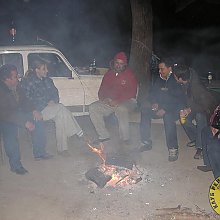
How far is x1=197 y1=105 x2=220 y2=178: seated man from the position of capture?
502 centimetres

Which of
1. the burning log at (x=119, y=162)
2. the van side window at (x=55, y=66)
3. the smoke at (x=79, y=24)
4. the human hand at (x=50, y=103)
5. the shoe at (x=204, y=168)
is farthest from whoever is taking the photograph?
the smoke at (x=79, y=24)

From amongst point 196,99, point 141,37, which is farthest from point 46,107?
point 141,37

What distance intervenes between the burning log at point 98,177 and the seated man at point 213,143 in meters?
1.39

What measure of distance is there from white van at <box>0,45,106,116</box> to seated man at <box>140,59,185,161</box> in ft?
7.30

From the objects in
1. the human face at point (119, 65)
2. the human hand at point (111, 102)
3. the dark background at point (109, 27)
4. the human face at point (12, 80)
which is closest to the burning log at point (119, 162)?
the human hand at point (111, 102)

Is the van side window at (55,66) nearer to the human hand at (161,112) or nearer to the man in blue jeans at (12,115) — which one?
the man in blue jeans at (12,115)

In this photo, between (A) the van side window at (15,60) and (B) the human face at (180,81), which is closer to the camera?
(B) the human face at (180,81)

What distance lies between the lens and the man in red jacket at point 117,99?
7.12 meters

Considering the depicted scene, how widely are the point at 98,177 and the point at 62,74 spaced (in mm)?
3714

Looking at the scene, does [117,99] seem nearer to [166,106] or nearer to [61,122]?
[166,106]

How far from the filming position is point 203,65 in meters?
19.0

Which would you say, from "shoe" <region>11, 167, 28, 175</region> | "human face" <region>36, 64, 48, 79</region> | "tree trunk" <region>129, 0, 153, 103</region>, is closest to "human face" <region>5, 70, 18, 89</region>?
"human face" <region>36, 64, 48, 79</region>

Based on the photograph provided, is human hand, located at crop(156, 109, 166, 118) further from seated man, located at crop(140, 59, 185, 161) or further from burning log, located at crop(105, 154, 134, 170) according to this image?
burning log, located at crop(105, 154, 134, 170)

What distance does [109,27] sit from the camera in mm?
25422
